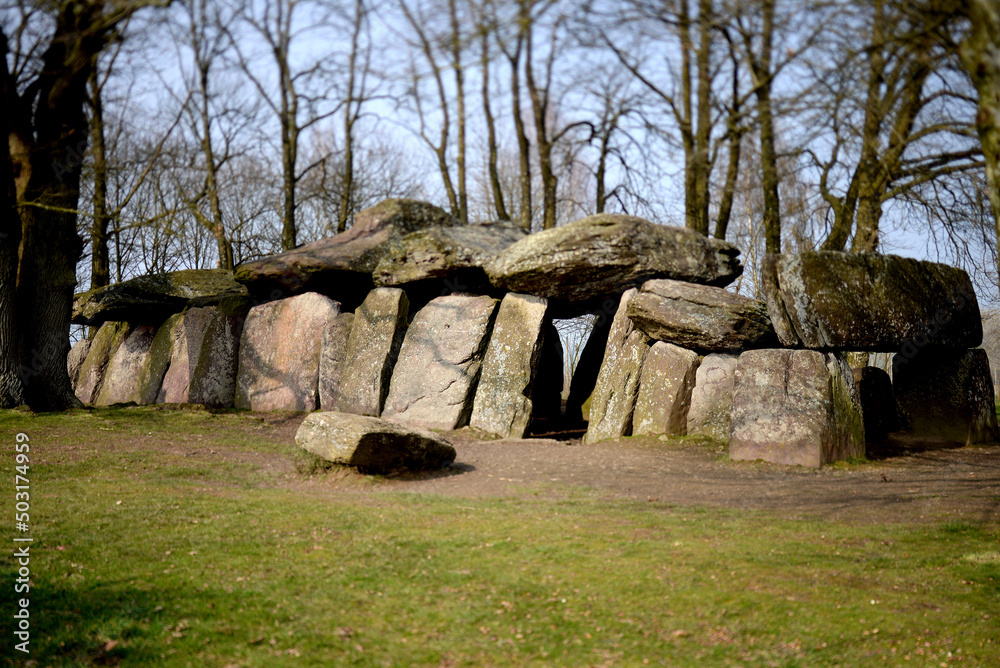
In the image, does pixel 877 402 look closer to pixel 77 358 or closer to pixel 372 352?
pixel 372 352

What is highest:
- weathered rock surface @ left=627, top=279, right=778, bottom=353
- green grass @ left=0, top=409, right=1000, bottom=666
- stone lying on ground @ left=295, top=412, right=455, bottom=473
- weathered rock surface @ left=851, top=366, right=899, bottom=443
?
weathered rock surface @ left=627, top=279, right=778, bottom=353

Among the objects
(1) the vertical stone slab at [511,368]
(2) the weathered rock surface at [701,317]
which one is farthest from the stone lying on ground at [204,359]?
(2) the weathered rock surface at [701,317]

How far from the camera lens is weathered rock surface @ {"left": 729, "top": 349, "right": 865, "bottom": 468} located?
893 cm

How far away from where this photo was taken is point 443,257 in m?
12.8

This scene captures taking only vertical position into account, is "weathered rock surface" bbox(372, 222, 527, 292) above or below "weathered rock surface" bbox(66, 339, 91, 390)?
above

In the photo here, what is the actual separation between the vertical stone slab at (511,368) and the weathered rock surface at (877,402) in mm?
5078

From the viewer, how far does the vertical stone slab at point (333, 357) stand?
43.3 feet

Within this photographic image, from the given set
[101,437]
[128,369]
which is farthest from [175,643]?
[128,369]

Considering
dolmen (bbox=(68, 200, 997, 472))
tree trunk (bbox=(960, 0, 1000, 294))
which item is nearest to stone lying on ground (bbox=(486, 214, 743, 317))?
dolmen (bbox=(68, 200, 997, 472))

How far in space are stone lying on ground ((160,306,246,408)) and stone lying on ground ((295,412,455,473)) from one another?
6943 mm

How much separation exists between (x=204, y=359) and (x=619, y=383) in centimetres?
816

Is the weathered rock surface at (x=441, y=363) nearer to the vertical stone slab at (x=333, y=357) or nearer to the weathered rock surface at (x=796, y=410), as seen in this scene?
the vertical stone slab at (x=333, y=357)

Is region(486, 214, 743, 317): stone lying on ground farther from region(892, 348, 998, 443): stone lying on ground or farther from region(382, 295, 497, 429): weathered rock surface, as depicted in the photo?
region(892, 348, 998, 443): stone lying on ground

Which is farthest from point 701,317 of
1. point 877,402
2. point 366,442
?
point 366,442
